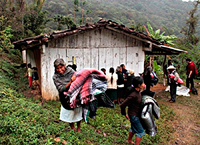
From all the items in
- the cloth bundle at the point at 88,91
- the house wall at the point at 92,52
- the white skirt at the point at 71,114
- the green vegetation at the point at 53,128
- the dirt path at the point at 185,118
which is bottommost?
the dirt path at the point at 185,118

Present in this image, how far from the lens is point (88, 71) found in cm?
355

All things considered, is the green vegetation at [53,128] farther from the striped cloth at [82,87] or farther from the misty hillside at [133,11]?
the misty hillside at [133,11]

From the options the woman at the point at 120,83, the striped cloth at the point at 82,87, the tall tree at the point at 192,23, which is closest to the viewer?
the striped cloth at the point at 82,87

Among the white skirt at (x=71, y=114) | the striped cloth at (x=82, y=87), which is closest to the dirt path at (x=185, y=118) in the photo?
the white skirt at (x=71, y=114)

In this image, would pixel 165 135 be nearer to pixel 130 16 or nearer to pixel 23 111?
pixel 23 111

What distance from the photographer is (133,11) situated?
5138 cm

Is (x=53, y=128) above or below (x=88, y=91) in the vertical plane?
below

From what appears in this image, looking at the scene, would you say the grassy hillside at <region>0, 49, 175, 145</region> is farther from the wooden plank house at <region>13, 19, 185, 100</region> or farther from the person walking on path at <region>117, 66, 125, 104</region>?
the wooden plank house at <region>13, 19, 185, 100</region>

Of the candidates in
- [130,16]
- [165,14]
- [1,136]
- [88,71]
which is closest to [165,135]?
[88,71]

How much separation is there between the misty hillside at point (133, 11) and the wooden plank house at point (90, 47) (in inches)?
1057

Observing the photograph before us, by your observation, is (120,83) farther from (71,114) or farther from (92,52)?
(71,114)

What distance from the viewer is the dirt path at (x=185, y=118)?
5.42 meters

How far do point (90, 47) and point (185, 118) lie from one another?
481 centimetres

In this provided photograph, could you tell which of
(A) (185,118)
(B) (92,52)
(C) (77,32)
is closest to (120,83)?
(B) (92,52)
